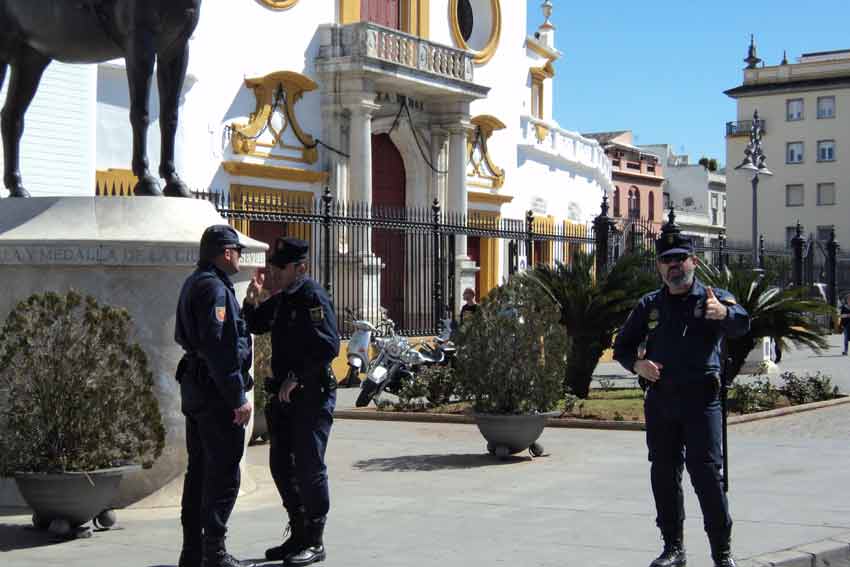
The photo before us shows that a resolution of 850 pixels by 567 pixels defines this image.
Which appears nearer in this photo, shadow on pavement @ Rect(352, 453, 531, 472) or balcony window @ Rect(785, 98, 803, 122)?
shadow on pavement @ Rect(352, 453, 531, 472)

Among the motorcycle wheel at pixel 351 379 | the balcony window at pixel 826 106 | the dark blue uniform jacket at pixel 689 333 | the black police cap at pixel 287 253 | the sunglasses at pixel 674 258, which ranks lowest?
the motorcycle wheel at pixel 351 379

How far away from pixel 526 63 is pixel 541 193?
12.7 ft

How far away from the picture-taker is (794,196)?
73188mm

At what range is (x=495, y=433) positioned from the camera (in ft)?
37.6

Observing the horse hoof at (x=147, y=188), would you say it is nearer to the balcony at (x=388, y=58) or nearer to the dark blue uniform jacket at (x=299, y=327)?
the dark blue uniform jacket at (x=299, y=327)

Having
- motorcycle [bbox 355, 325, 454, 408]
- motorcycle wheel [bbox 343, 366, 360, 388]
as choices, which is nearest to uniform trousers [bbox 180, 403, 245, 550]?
motorcycle [bbox 355, 325, 454, 408]

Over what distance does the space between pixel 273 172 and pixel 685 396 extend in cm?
2203

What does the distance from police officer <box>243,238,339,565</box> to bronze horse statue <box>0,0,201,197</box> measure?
2.44 m

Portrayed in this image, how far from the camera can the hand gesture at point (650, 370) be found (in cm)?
690

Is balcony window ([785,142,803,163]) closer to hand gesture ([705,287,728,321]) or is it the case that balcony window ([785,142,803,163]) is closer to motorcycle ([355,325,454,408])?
motorcycle ([355,325,454,408])

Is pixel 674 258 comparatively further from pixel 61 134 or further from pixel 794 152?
pixel 794 152

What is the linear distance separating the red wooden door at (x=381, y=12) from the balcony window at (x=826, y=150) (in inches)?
1720

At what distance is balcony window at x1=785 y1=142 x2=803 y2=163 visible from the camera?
72.4m

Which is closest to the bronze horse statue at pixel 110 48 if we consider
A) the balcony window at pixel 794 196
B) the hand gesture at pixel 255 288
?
the hand gesture at pixel 255 288
